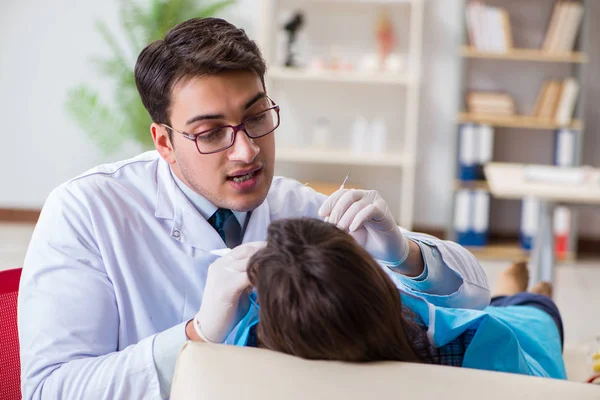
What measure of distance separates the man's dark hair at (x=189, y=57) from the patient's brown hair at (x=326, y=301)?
0.47 m

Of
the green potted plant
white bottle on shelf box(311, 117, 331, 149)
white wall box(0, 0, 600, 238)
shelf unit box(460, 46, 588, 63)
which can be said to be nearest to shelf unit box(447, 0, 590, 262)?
shelf unit box(460, 46, 588, 63)

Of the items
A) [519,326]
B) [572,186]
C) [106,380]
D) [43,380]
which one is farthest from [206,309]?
[572,186]

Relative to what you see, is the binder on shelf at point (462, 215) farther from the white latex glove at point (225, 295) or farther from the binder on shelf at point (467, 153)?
the white latex glove at point (225, 295)

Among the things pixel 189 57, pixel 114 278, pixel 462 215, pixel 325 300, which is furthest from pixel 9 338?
pixel 462 215

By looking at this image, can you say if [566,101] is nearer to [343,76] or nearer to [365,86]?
[365,86]

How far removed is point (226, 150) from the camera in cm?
142

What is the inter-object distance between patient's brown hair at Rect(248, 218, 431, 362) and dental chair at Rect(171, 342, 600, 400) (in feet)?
0.15

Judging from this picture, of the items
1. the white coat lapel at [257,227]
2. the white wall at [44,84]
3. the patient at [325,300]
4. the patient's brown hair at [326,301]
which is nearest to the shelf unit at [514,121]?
the white wall at [44,84]

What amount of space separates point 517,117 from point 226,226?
3.55 metres

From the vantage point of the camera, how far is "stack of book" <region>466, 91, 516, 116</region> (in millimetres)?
4742

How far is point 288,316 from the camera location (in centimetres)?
98

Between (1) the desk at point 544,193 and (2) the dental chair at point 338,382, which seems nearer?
(2) the dental chair at point 338,382

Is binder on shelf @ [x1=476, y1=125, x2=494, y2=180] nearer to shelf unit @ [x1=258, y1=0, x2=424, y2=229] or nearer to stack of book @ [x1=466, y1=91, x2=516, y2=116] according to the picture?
stack of book @ [x1=466, y1=91, x2=516, y2=116]

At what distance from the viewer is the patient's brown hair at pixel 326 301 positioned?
963mm
